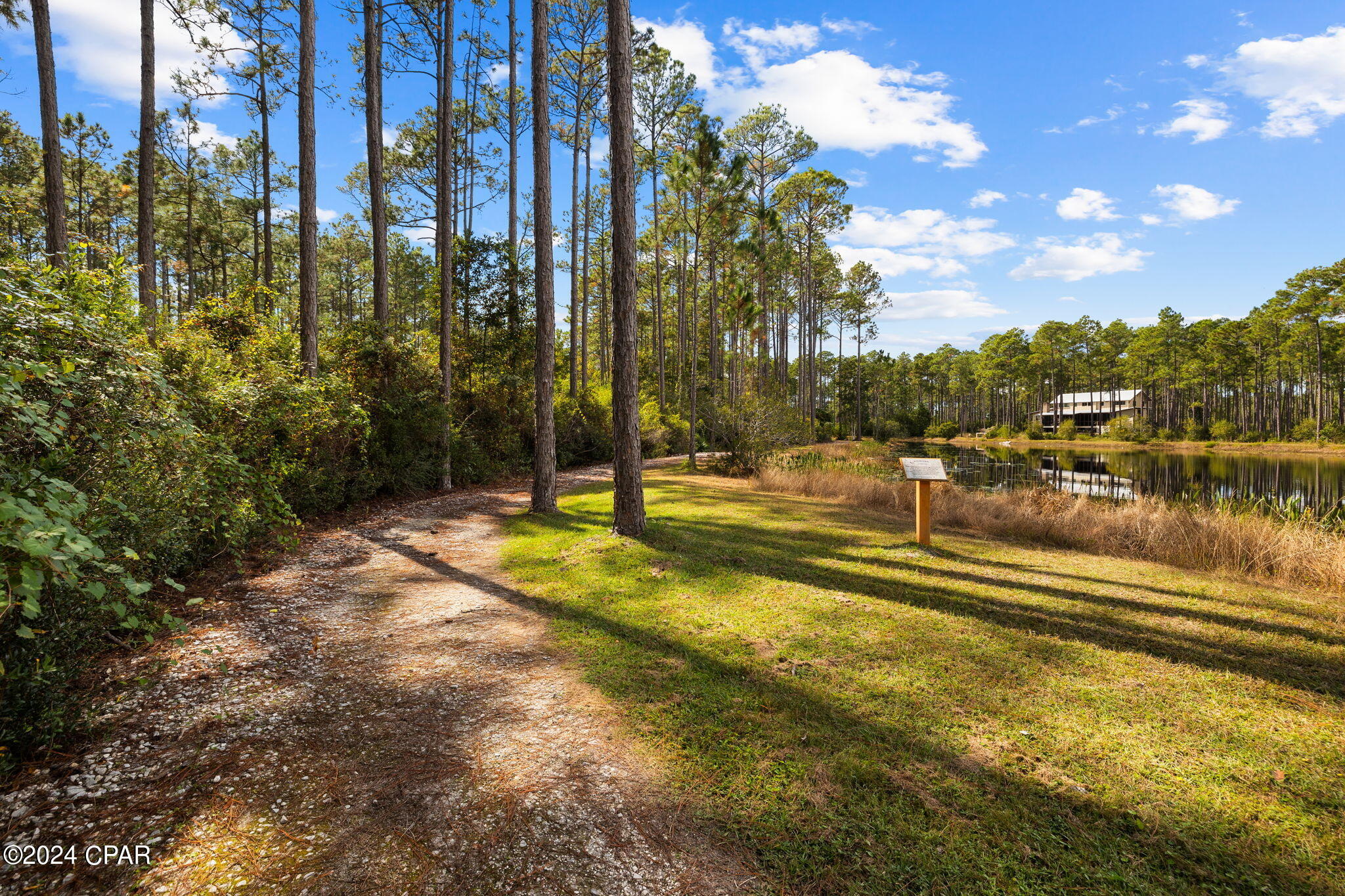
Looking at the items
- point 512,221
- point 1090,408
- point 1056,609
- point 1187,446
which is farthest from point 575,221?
point 1090,408

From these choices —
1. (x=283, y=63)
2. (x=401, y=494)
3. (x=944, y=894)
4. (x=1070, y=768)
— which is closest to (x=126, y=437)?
(x=944, y=894)

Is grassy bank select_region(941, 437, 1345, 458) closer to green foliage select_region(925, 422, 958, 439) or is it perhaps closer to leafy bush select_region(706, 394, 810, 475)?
green foliage select_region(925, 422, 958, 439)

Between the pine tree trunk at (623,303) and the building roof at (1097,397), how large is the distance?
63.1m

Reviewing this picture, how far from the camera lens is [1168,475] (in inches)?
926

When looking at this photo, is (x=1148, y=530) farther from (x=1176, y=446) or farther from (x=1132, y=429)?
(x=1132, y=429)

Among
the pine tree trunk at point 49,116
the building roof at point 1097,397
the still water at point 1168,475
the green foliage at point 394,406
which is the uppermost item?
the pine tree trunk at point 49,116

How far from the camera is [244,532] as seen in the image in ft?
18.7

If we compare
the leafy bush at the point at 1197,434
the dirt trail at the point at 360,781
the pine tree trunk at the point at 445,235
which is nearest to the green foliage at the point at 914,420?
the leafy bush at the point at 1197,434

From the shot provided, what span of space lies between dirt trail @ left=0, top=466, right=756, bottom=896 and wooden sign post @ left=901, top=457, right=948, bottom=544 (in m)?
5.25

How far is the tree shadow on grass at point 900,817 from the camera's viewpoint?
205 centimetres

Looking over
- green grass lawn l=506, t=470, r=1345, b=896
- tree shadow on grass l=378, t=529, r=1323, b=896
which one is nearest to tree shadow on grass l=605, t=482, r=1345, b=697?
green grass lawn l=506, t=470, r=1345, b=896

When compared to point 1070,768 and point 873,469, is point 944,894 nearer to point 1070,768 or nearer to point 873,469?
point 1070,768

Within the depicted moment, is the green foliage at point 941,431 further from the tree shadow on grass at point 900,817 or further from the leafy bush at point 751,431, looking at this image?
the tree shadow on grass at point 900,817

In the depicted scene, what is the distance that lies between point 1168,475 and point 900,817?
1178 inches
